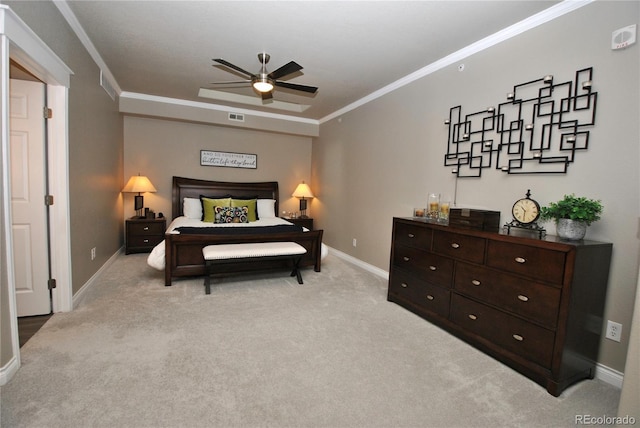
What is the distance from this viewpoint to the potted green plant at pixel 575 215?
6.09 feet

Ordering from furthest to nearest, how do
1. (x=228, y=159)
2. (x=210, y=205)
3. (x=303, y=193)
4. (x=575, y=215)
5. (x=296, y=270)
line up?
(x=303, y=193) → (x=228, y=159) → (x=210, y=205) → (x=296, y=270) → (x=575, y=215)

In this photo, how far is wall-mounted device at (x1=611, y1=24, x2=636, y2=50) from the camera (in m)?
1.86

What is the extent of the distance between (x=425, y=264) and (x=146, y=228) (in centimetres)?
426

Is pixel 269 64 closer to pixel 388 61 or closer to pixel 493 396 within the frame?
pixel 388 61

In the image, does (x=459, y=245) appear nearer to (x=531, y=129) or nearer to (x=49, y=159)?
(x=531, y=129)

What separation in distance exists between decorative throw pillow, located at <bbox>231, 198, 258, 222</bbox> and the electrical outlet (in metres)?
4.39

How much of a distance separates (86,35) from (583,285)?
4473 millimetres

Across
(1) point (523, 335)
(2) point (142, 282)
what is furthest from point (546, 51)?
(2) point (142, 282)

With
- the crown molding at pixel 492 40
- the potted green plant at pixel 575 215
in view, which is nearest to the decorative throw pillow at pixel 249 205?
the crown molding at pixel 492 40

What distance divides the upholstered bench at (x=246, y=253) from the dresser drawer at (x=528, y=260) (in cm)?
209

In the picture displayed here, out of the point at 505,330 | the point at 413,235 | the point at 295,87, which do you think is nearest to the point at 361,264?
the point at 413,235

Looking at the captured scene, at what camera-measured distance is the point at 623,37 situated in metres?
1.91

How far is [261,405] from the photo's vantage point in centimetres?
163

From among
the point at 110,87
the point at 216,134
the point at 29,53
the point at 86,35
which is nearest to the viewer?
the point at 29,53
